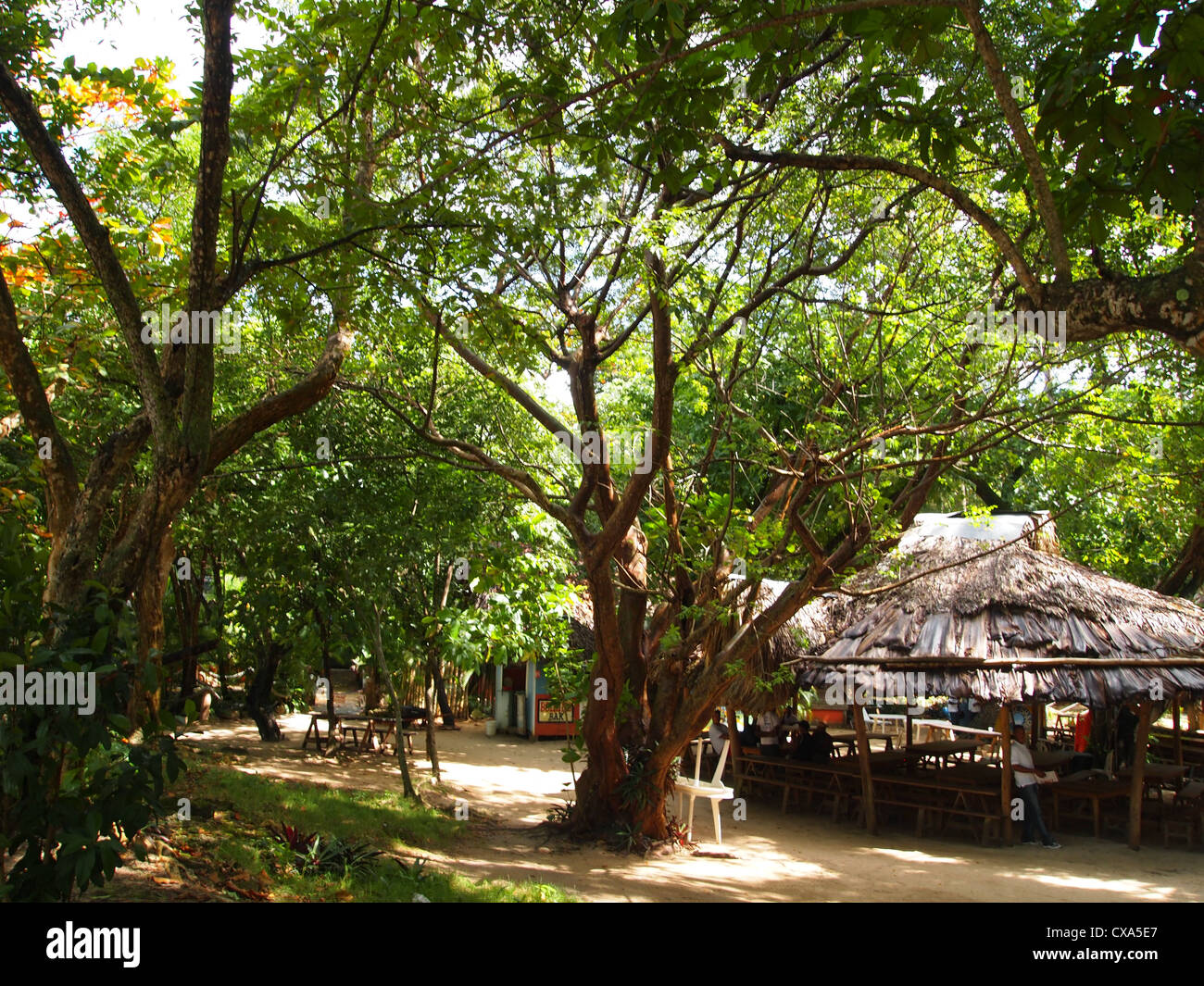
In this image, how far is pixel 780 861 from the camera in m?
9.70

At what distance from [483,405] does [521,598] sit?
7.52ft

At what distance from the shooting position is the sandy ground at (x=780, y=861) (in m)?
8.34

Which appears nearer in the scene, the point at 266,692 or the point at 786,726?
the point at 786,726

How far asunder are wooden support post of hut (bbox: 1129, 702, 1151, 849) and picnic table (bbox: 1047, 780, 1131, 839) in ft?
0.95

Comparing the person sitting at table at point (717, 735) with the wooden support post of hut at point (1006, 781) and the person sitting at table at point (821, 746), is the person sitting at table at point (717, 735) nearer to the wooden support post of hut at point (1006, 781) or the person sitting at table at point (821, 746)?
the person sitting at table at point (821, 746)

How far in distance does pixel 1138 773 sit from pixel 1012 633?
2101mm

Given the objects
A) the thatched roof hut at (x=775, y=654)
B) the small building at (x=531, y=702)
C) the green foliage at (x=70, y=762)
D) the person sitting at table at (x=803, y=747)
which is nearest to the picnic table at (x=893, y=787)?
the person sitting at table at (x=803, y=747)

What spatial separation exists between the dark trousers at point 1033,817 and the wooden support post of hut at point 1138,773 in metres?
0.89

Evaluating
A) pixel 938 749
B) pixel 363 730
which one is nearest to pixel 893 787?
pixel 938 749

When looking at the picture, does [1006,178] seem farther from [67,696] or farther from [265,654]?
[265,654]

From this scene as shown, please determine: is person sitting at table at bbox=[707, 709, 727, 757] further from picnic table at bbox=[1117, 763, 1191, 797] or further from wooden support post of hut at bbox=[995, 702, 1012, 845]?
picnic table at bbox=[1117, 763, 1191, 797]

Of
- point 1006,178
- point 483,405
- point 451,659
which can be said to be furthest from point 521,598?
point 1006,178

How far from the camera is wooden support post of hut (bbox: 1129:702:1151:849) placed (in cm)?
1058

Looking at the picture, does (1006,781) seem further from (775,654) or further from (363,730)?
(363,730)
